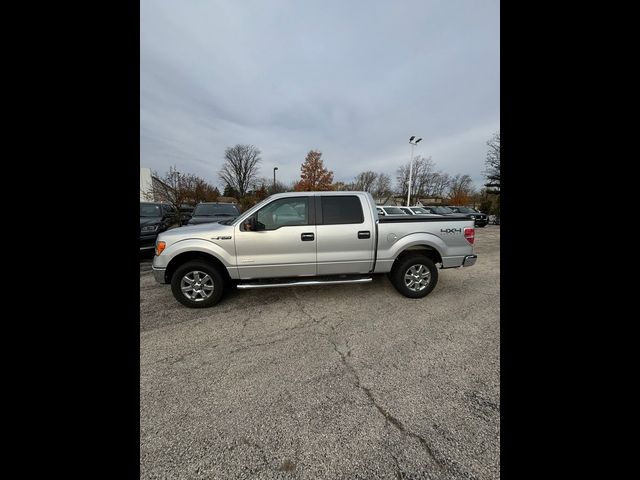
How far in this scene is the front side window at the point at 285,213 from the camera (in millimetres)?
3840

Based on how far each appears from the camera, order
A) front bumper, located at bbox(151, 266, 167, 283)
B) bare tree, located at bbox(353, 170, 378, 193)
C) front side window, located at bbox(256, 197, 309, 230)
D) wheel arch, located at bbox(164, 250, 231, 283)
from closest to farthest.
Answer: front bumper, located at bbox(151, 266, 167, 283), wheel arch, located at bbox(164, 250, 231, 283), front side window, located at bbox(256, 197, 309, 230), bare tree, located at bbox(353, 170, 378, 193)

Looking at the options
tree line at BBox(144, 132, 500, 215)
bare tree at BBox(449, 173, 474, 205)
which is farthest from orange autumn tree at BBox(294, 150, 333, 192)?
bare tree at BBox(449, 173, 474, 205)

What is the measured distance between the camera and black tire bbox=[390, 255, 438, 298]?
4.07 meters

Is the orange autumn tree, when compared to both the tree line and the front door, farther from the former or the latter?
the front door

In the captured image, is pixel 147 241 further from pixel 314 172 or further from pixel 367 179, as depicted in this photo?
pixel 367 179

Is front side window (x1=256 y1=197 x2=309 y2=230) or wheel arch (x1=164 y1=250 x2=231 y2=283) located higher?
front side window (x1=256 y1=197 x2=309 y2=230)

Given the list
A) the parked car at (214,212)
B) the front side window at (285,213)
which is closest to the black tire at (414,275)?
the front side window at (285,213)

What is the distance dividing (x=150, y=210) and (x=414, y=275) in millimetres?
9300

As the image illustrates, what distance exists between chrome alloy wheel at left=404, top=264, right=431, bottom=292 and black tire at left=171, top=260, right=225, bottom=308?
3.14 m

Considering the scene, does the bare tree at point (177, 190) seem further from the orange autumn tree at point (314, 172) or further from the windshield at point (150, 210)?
the orange autumn tree at point (314, 172)
